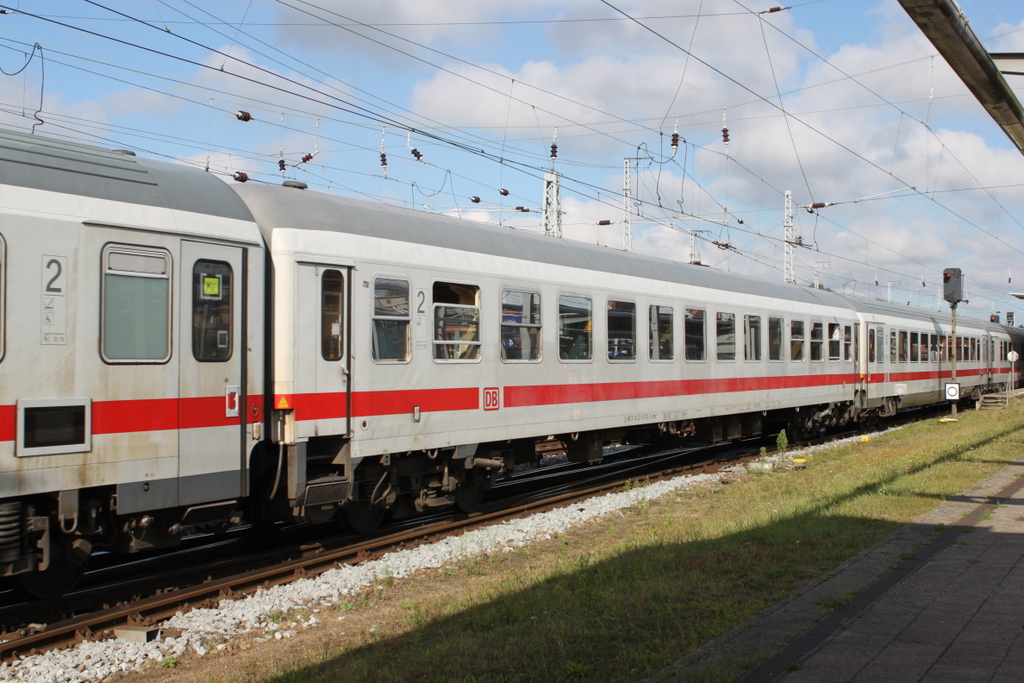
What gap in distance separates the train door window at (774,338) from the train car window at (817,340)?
1.98 m

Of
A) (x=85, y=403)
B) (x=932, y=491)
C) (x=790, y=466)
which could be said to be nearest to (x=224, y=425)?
(x=85, y=403)

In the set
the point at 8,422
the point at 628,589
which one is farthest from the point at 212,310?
the point at 628,589

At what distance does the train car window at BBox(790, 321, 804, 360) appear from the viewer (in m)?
18.9

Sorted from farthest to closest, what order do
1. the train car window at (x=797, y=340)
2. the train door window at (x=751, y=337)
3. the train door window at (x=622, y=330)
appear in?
the train car window at (x=797, y=340), the train door window at (x=751, y=337), the train door window at (x=622, y=330)

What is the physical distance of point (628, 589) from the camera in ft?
23.1

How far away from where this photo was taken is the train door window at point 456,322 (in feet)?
32.3

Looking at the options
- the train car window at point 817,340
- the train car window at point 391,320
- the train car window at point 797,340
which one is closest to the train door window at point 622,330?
the train car window at point 391,320

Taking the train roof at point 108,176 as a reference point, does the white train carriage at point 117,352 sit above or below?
below

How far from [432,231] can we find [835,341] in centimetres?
1436

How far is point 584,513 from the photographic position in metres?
11.4

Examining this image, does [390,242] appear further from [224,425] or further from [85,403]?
[85,403]

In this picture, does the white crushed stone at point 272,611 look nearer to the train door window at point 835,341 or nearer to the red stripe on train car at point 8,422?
the red stripe on train car at point 8,422

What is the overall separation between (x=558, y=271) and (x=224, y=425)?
5.64m

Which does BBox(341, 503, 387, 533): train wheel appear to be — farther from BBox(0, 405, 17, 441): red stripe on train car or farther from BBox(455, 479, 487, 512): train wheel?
BBox(0, 405, 17, 441): red stripe on train car
